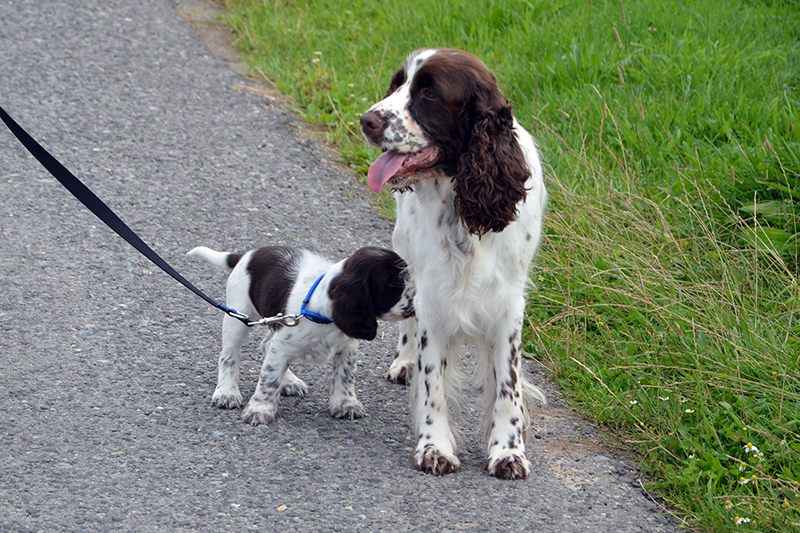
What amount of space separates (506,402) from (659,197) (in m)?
2.00

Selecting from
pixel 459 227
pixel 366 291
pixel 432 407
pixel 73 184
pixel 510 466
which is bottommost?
pixel 510 466

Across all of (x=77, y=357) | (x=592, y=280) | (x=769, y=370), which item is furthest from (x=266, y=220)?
(x=769, y=370)

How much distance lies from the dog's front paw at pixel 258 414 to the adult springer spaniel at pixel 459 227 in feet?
2.04

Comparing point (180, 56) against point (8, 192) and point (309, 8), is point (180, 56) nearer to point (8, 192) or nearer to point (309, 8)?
point (309, 8)

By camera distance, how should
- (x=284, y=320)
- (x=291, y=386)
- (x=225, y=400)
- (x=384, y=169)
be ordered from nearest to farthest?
(x=384, y=169)
(x=284, y=320)
(x=225, y=400)
(x=291, y=386)

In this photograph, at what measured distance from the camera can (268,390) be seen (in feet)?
12.0

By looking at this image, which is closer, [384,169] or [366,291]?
[384,169]

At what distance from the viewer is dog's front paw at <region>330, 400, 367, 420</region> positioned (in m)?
3.77

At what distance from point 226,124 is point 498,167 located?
3.97 meters

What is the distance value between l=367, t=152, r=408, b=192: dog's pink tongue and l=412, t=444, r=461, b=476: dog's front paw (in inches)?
42.0

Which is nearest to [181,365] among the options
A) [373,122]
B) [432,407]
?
[432,407]

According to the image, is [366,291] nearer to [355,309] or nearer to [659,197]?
[355,309]

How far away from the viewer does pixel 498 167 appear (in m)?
3.18

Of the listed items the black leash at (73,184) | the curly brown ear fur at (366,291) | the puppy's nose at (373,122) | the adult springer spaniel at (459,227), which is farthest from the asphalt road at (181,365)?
the puppy's nose at (373,122)
